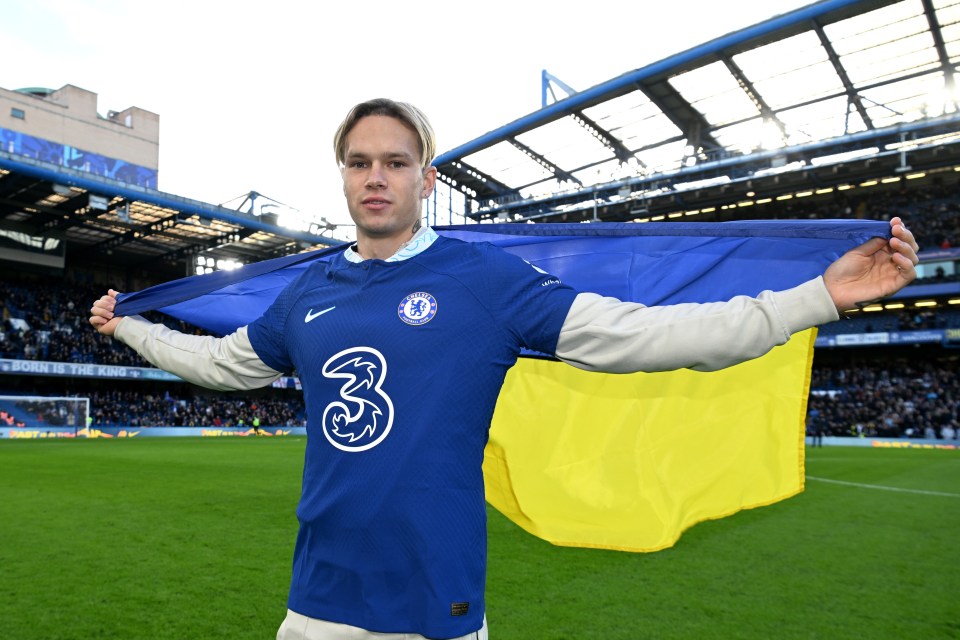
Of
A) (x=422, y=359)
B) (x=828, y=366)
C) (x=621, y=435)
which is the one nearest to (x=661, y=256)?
(x=621, y=435)

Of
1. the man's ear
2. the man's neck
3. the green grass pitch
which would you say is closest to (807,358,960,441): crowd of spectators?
the green grass pitch

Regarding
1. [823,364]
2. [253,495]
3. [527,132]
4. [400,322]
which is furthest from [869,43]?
[400,322]

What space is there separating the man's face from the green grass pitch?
3.53 metres

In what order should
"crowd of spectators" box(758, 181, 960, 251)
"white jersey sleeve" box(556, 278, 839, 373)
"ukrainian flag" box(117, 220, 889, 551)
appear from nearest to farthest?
1. "white jersey sleeve" box(556, 278, 839, 373)
2. "ukrainian flag" box(117, 220, 889, 551)
3. "crowd of spectators" box(758, 181, 960, 251)

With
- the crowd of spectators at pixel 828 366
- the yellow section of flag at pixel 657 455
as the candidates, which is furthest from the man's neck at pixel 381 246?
the crowd of spectators at pixel 828 366

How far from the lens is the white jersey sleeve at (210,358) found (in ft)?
7.30

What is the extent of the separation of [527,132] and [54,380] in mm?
27520

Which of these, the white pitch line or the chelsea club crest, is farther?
the white pitch line

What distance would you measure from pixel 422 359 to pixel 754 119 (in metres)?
35.2

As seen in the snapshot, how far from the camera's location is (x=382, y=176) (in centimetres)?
187

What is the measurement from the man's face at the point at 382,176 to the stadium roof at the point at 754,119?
28669 mm

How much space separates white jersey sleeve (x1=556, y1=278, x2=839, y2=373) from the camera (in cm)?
158

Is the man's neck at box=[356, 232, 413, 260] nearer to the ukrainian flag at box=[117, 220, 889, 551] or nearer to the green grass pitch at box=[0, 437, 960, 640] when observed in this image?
the ukrainian flag at box=[117, 220, 889, 551]

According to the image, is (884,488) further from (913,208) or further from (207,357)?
(913,208)
